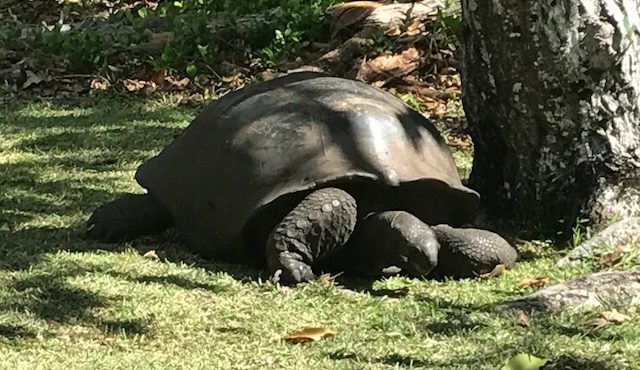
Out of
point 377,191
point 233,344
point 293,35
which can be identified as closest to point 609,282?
point 377,191

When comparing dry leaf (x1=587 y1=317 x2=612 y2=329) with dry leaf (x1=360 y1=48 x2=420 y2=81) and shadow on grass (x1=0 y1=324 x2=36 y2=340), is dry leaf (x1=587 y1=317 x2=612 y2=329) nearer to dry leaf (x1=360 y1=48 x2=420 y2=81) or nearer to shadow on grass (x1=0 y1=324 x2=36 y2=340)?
shadow on grass (x1=0 y1=324 x2=36 y2=340)

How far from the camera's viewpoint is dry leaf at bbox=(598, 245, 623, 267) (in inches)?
200

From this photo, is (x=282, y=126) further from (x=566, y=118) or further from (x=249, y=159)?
(x=566, y=118)

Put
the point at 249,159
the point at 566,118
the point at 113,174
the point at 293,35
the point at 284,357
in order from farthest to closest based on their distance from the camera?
1. the point at 293,35
2. the point at 113,174
3. the point at 566,118
4. the point at 249,159
5. the point at 284,357

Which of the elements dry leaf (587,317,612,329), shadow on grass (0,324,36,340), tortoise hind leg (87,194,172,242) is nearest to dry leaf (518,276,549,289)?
dry leaf (587,317,612,329)

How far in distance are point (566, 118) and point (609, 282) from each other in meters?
1.19

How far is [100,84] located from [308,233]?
4835mm

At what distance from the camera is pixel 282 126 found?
→ 16.9ft

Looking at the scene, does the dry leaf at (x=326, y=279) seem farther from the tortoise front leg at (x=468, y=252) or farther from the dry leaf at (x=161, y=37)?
the dry leaf at (x=161, y=37)

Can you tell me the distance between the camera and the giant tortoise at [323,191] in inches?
195

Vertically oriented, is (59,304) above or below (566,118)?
below

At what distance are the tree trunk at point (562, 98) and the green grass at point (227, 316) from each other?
0.34 m

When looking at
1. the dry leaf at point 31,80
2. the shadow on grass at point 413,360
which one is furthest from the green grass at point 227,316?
the dry leaf at point 31,80

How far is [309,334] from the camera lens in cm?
423
